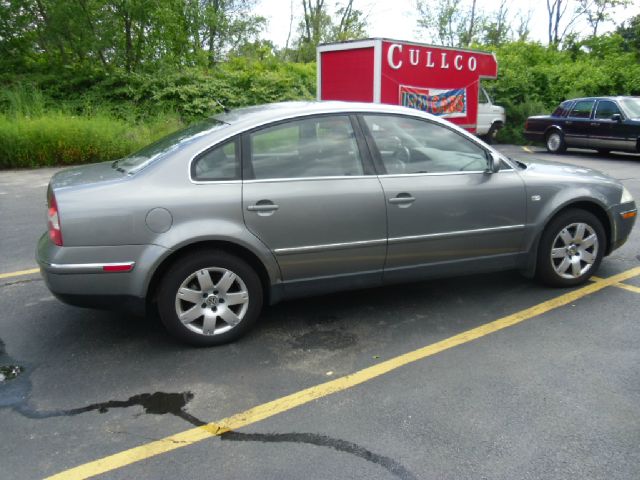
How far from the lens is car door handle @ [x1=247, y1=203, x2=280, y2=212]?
3658 millimetres

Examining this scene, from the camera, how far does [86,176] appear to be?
Result: 380 cm

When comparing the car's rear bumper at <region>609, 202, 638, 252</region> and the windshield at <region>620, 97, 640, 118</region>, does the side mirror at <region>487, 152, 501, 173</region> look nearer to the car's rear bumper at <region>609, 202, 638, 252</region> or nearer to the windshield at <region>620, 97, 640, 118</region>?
the car's rear bumper at <region>609, 202, 638, 252</region>

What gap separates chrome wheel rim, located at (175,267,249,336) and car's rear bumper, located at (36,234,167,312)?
0.87ft

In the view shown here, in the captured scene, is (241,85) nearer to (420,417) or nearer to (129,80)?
(129,80)

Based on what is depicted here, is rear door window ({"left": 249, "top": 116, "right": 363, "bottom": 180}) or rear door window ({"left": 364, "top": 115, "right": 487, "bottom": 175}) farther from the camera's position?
rear door window ({"left": 364, "top": 115, "right": 487, "bottom": 175})

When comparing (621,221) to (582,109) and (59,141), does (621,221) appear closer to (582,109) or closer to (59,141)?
(59,141)

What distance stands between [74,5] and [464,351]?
1711 cm

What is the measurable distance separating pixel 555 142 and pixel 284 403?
50.1ft

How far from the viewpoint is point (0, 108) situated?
15.1m

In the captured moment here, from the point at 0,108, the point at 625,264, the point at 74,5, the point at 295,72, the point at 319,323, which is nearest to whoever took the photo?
the point at 319,323

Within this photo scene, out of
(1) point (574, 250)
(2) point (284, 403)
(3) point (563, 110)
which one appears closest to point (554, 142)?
(3) point (563, 110)

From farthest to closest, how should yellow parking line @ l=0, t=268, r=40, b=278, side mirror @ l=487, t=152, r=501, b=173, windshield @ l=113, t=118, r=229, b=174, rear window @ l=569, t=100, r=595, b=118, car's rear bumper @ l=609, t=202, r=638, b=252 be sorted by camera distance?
1. rear window @ l=569, t=100, r=595, b=118
2. yellow parking line @ l=0, t=268, r=40, b=278
3. car's rear bumper @ l=609, t=202, r=638, b=252
4. side mirror @ l=487, t=152, r=501, b=173
5. windshield @ l=113, t=118, r=229, b=174

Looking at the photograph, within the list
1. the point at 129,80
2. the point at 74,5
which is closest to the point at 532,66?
the point at 129,80

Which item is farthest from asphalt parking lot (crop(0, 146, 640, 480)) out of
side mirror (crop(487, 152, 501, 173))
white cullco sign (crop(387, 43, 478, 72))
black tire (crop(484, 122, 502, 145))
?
black tire (crop(484, 122, 502, 145))
